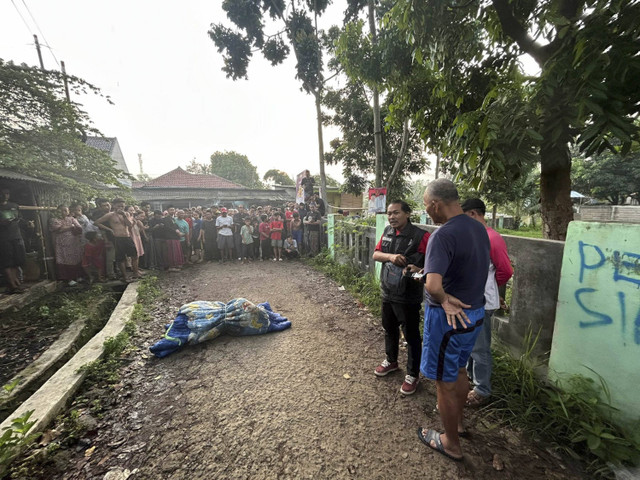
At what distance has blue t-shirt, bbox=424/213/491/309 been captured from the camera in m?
1.74

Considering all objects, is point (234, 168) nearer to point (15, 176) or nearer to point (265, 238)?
point (265, 238)

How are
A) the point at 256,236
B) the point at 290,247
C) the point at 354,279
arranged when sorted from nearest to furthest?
the point at 354,279 → the point at 290,247 → the point at 256,236

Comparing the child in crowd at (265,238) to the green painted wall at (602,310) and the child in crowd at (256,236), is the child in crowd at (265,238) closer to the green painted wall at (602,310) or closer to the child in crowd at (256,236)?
the child in crowd at (256,236)

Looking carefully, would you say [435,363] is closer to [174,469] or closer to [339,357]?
[339,357]

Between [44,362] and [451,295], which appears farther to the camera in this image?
[44,362]

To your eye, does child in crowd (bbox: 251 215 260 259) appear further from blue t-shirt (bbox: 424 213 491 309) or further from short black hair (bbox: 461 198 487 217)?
blue t-shirt (bbox: 424 213 491 309)

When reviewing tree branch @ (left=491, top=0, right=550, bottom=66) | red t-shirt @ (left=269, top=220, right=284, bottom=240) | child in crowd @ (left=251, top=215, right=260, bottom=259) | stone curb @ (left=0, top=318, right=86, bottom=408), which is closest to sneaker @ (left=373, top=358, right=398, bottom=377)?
tree branch @ (left=491, top=0, right=550, bottom=66)

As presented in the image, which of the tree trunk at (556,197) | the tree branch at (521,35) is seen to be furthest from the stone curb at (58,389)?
the tree branch at (521,35)

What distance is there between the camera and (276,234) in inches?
360

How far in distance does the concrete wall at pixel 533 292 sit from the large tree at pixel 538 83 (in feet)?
2.58

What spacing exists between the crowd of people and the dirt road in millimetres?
3602

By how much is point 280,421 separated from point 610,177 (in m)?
30.3

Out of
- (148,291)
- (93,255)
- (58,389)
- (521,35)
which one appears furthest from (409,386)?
(93,255)

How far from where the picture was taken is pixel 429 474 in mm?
1815
